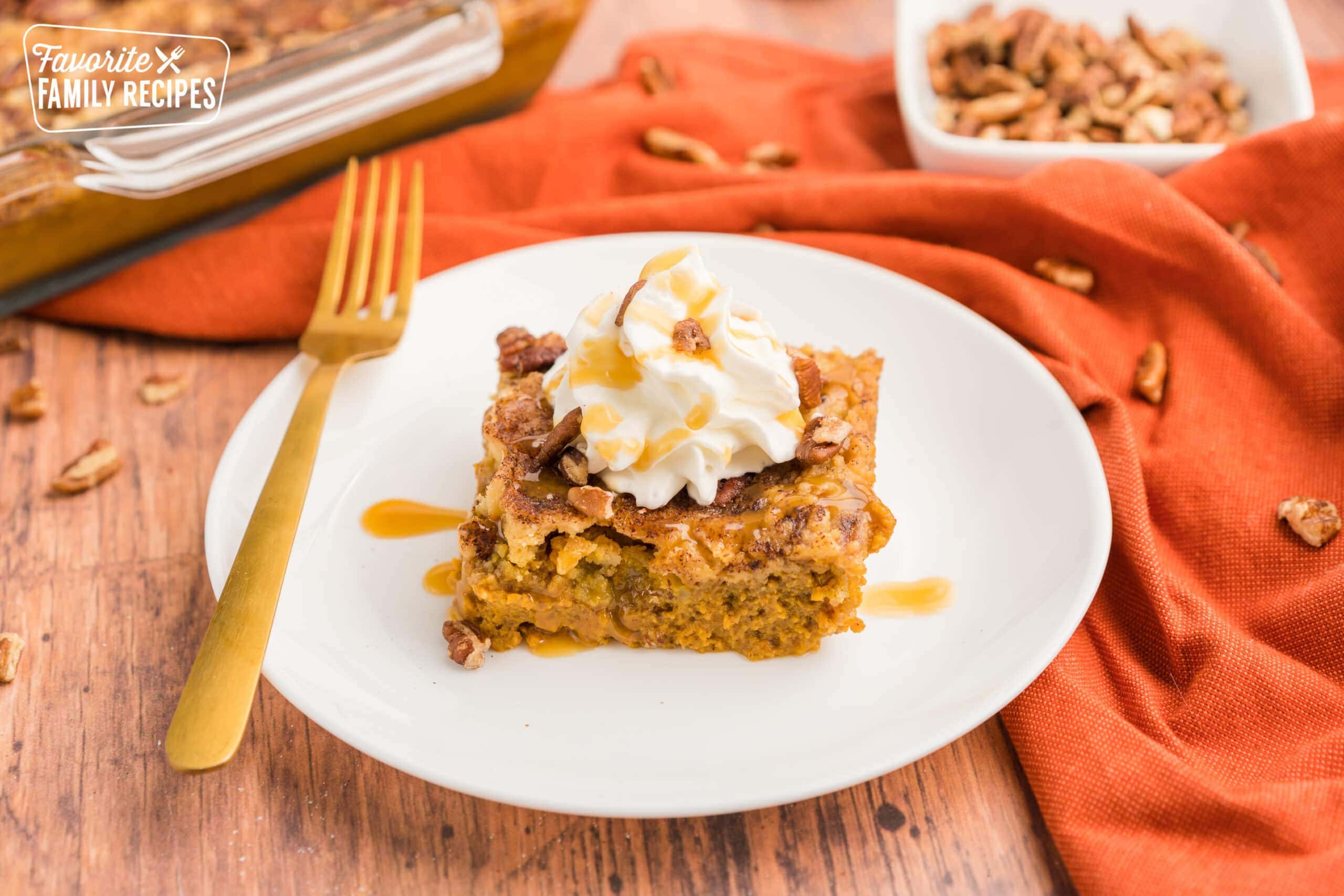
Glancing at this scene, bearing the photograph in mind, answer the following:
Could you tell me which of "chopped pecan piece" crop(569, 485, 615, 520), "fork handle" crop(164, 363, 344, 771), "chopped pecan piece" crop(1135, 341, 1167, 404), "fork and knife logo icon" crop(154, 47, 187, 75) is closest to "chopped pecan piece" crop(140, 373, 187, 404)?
"fork handle" crop(164, 363, 344, 771)

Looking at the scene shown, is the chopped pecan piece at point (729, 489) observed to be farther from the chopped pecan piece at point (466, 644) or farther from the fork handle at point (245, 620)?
the fork handle at point (245, 620)

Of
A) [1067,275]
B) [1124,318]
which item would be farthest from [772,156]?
[1124,318]

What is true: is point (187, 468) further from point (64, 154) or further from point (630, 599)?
point (630, 599)

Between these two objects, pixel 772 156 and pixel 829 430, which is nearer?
pixel 829 430

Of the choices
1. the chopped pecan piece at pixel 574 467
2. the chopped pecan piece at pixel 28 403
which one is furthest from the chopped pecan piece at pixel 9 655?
the chopped pecan piece at pixel 574 467

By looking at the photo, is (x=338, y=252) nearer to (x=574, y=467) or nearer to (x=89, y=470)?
(x=89, y=470)

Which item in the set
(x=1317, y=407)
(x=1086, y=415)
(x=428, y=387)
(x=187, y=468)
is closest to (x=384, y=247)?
(x=428, y=387)
